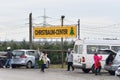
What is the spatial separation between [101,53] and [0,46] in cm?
2218

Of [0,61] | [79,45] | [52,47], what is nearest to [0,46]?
[52,47]

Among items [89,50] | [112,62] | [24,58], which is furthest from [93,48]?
[24,58]

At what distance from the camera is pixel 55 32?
148 feet

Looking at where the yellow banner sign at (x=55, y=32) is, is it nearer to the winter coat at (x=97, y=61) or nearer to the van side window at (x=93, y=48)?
the van side window at (x=93, y=48)

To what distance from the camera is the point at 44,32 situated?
4578 centimetres

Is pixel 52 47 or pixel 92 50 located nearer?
pixel 92 50

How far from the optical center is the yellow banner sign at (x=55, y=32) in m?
44.0

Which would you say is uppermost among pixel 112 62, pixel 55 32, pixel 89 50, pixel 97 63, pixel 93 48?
pixel 55 32

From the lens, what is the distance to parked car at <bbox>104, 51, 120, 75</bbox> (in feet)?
87.3

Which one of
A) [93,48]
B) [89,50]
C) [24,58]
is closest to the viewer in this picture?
[89,50]

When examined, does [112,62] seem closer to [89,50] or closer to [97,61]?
[97,61]

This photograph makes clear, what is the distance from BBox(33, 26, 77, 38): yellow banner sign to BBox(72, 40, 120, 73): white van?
12783 mm

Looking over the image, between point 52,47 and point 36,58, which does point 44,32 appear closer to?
point 52,47

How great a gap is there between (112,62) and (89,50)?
3.13 m
